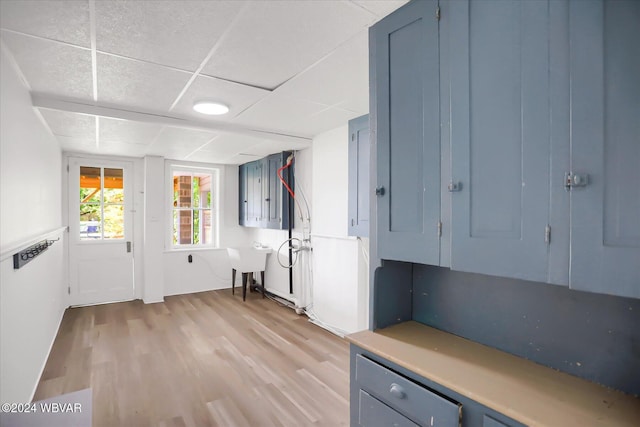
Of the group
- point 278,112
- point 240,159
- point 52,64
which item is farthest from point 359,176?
point 240,159

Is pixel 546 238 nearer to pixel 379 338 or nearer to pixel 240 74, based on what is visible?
pixel 379 338

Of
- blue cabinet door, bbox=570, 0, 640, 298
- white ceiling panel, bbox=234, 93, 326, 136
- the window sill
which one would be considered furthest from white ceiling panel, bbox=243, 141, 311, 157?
blue cabinet door, bbox=570, 0, 640, 298

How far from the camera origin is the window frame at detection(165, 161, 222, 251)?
5465 millimetres

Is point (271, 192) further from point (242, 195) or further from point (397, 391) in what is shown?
point (397, 391)

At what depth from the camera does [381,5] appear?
1529 mm

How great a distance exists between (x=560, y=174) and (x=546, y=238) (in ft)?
0.67

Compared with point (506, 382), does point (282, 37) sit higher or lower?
higher

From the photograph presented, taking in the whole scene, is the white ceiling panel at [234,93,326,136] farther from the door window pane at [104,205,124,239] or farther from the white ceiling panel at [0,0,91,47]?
the door window pane at [104,205,124,239]

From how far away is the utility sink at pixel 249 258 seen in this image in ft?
16.8

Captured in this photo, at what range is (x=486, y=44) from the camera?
1206mm

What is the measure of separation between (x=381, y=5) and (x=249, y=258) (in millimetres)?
4220

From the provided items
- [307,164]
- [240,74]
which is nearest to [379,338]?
[240,74]

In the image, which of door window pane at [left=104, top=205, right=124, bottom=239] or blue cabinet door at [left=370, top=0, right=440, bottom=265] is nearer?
blue cabinet door at [left=370, top=0, right=440, bottom=265]

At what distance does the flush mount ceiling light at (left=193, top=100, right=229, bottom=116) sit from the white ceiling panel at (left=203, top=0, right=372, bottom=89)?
1.86 feet
